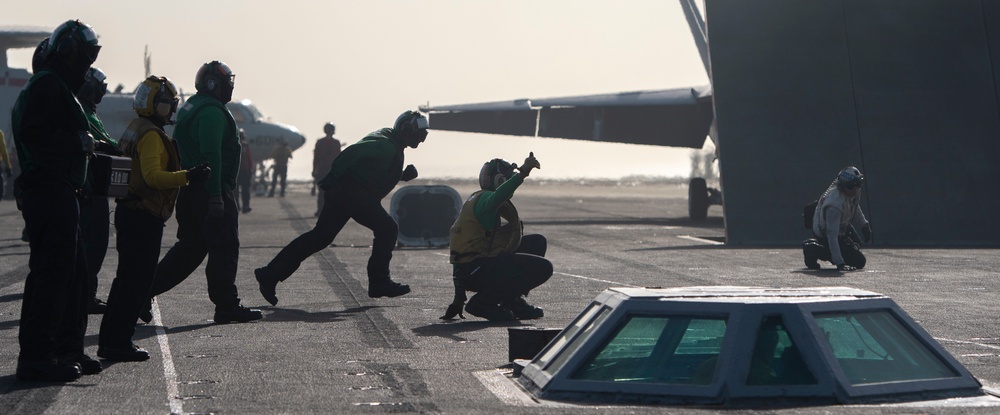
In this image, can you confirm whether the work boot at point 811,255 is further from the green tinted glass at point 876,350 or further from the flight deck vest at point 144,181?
the flight deck vest at point 144,181

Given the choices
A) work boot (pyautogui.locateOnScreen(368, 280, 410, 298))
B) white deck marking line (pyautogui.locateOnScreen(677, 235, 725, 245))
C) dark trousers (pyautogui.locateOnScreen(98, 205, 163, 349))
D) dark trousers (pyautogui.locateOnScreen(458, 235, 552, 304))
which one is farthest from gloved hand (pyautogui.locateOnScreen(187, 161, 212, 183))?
white deck marking line (pyautogui.locateOnScreen(677, 235, 725, 245))

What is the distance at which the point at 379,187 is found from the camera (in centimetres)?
1223

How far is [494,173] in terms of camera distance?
10828 mm

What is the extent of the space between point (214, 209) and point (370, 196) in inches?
100

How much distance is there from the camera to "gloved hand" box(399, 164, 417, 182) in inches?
502

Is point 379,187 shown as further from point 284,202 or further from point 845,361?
point 284,202

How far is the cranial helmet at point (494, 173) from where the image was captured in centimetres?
1082

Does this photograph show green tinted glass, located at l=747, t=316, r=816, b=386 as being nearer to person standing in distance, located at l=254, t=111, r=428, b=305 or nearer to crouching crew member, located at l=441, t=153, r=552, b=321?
crouching crew member, located at l=441, t=153, r=552, b=321

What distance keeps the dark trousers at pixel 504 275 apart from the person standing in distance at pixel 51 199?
12.4ft

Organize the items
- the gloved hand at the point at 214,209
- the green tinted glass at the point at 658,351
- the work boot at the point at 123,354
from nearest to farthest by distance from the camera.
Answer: the green tinted glass at the point at 658,351 → the work boot at the point at 123,354 → the gloved hand at the point at 214,209

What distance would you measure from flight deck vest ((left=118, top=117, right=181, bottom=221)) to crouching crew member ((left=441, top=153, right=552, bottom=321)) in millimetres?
2787

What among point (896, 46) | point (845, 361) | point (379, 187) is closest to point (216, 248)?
point (379, 187)

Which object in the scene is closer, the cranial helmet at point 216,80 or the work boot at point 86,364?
the work boot at point 86,364

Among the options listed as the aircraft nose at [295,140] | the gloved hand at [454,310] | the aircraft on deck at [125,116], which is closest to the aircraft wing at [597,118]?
the aircraft on deck at [125,116]
